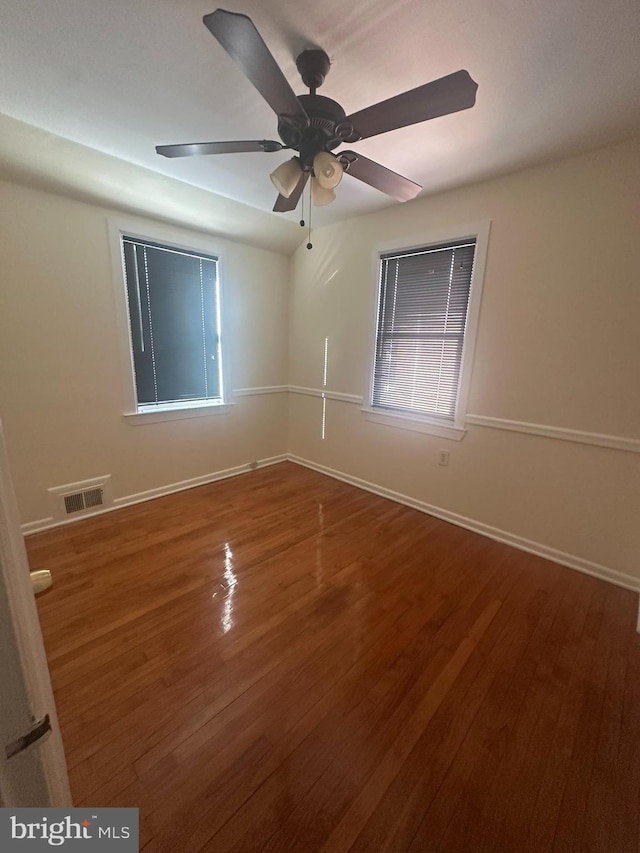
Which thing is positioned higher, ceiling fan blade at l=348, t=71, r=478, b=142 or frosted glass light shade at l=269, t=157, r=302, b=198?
ceiling fan blade at l=348, t=71, r=478, b=142

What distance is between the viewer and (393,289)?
115 inches

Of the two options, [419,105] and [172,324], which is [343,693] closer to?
[419,105]

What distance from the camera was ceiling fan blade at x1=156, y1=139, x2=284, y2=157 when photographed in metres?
1.40

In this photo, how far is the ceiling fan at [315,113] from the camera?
1.01 meters

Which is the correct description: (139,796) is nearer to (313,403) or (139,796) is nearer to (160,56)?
(160,56)

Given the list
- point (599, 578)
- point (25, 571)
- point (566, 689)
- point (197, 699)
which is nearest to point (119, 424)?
point (197, 699)

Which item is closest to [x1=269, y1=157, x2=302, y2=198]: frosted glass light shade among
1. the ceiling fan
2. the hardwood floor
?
the ceiling fan

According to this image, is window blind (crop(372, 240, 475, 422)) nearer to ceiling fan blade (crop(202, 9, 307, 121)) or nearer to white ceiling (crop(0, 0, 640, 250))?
white ceiling (crop(0, 0, 640, 250))

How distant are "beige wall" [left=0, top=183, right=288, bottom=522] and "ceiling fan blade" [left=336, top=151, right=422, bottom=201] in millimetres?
1965

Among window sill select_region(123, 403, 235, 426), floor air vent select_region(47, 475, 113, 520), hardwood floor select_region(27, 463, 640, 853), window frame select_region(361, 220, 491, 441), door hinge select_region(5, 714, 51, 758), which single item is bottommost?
hardwood floor select_region(27, 463, 640, 853)

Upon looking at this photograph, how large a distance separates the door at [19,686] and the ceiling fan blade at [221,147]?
154 cm

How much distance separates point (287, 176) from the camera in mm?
1479

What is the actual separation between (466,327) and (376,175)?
4.24 ft

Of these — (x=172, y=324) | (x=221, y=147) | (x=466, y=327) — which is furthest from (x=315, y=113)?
(x=172, y=324)
